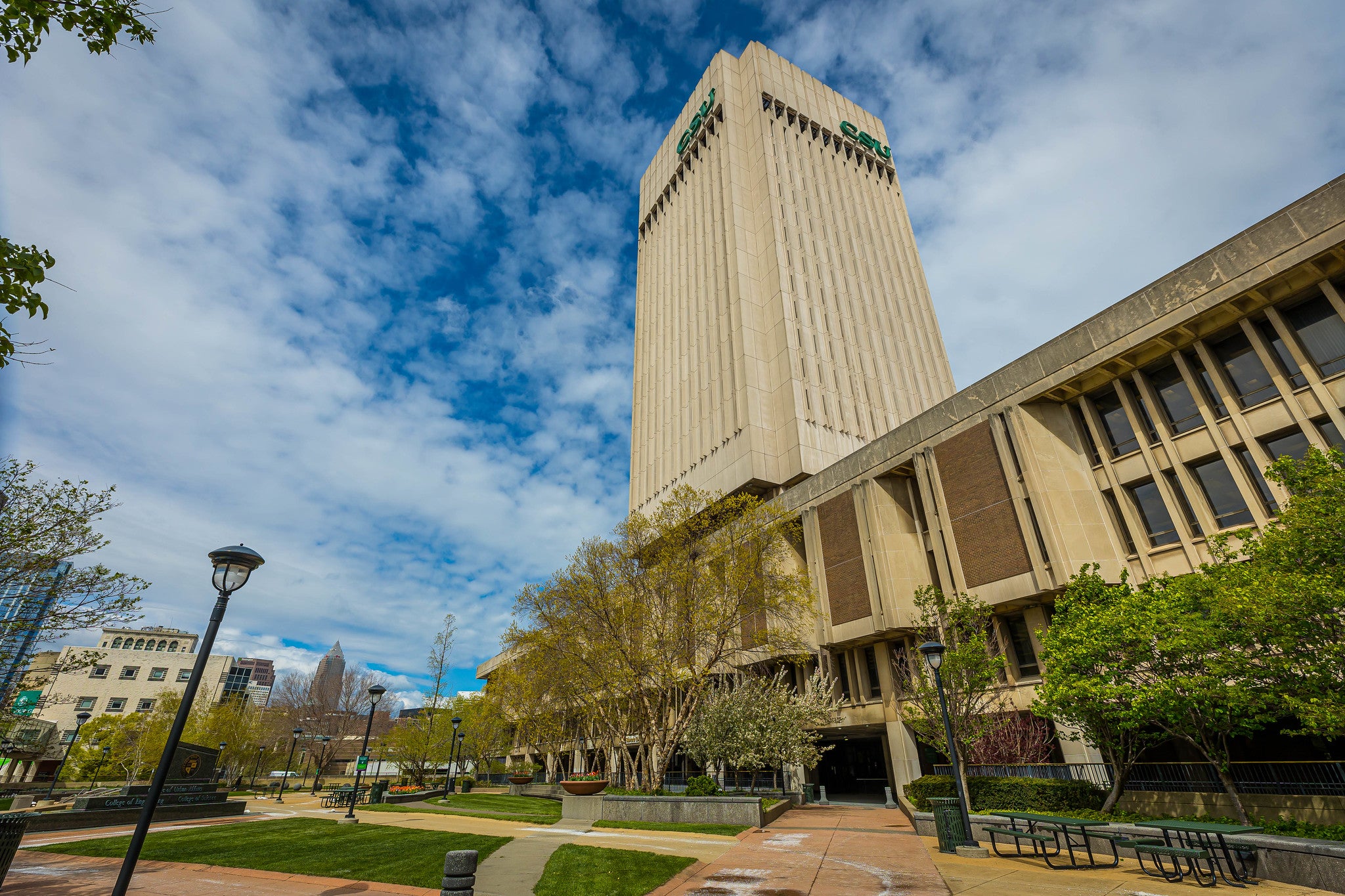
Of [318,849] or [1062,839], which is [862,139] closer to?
[1062,839]

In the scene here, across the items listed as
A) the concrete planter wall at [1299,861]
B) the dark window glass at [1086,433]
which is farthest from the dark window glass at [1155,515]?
the concrete planter wall at [1299,861]

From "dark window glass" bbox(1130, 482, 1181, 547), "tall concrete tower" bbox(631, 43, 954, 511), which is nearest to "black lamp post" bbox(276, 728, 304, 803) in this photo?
"tall concrete tower" bbox(631, 43, 954, 511)

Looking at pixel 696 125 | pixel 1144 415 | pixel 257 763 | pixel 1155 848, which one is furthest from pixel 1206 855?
pixel 696 125

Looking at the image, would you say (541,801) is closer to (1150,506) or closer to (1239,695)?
(1239,695)

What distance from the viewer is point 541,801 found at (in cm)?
3444

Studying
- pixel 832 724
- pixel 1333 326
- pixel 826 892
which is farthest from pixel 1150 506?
pixel 826 892

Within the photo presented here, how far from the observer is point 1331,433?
22.1 meters

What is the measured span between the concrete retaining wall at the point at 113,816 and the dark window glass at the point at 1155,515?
1644 inches

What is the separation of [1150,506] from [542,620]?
29770mm

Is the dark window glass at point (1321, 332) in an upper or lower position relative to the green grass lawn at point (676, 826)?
upper

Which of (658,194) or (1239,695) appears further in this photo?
(658,194)

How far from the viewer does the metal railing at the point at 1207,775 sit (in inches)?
706

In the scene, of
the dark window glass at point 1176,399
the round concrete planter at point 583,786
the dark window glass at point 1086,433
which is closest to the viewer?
the dark window glass at point 1176,399

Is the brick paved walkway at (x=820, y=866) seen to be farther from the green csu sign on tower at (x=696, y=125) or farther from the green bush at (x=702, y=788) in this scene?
the green csu sign on tower at (x=696, y=125)
